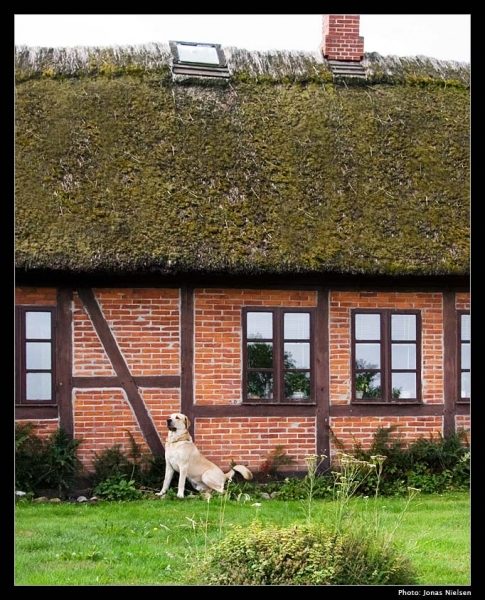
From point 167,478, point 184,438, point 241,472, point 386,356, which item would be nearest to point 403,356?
point 386,356

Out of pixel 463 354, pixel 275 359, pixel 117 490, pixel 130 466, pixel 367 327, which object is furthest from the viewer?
pixel 463 354

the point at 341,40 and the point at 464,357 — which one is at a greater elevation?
the point at 341,40

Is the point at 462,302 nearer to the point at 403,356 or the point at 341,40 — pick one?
the point at 403,356

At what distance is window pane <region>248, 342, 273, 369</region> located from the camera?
10.5 metres

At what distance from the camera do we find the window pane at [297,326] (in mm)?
10523

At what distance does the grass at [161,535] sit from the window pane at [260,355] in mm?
1818

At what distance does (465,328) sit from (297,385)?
7.72 ft

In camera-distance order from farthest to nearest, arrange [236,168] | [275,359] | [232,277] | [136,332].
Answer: [236,168] < [275,359] < [232,277] < [136,332]

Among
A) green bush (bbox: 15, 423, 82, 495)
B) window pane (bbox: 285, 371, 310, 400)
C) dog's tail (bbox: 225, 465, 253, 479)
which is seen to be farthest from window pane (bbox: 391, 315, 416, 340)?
green bush (bbox: 15, 423, 82, 495)

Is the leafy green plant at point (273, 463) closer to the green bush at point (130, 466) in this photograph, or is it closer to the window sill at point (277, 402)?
the window sill at point (277, 402)

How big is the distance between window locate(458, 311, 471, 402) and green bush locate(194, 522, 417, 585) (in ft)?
17.1

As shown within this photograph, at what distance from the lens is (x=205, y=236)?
10156 mm

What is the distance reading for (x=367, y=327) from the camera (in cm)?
1066
